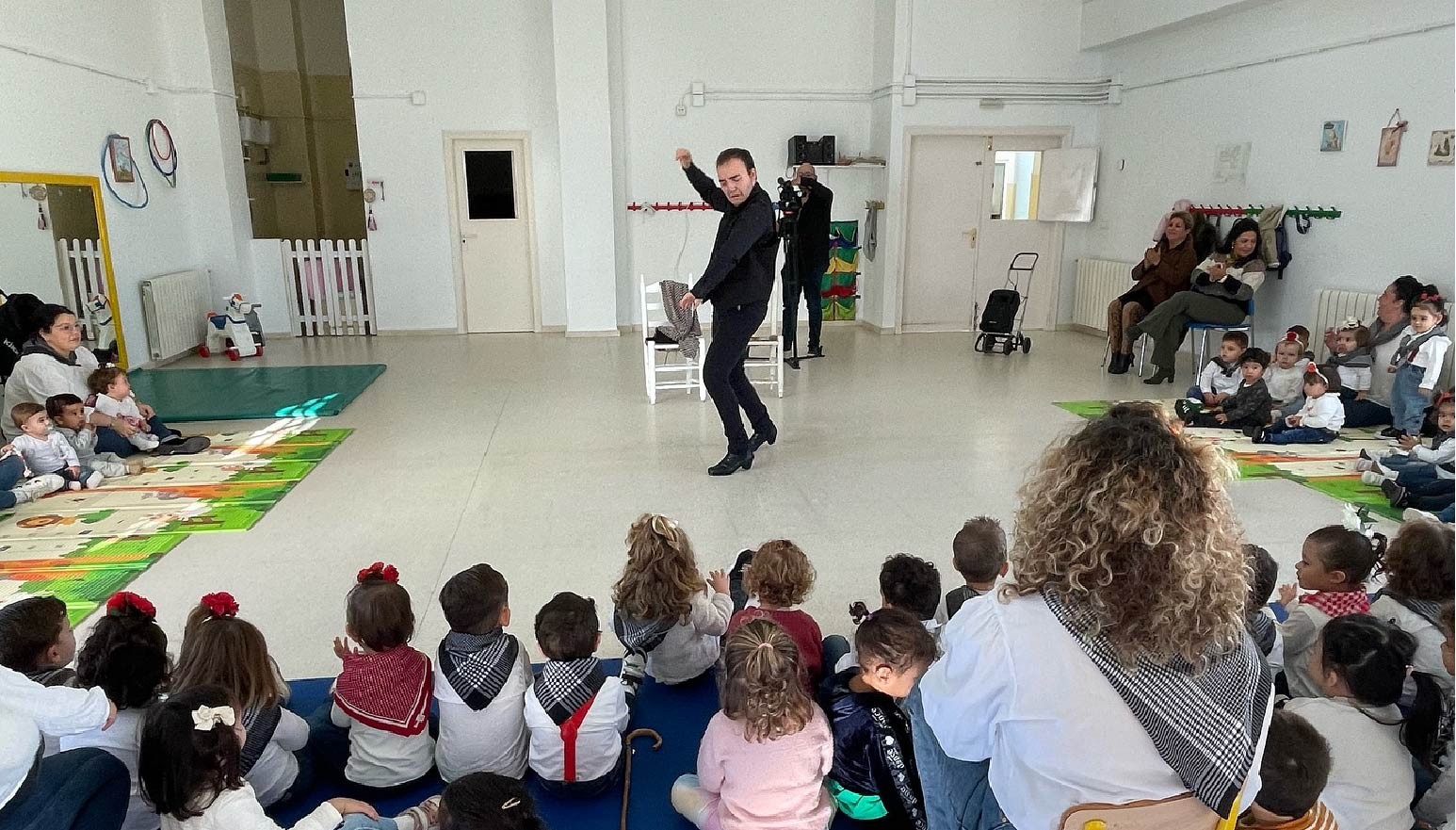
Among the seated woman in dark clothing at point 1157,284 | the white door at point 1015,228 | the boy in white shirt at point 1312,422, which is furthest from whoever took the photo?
the white door at point 1015,228

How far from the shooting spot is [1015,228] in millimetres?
9070

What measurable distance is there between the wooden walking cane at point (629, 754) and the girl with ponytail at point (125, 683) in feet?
3.01

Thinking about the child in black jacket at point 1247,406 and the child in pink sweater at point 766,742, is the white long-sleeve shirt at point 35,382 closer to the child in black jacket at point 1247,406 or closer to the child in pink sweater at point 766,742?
the child in pink sweater at point 766,742

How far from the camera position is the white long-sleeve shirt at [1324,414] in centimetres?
493

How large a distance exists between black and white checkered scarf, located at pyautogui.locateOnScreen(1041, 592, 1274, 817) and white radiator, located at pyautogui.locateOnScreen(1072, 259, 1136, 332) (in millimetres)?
7651

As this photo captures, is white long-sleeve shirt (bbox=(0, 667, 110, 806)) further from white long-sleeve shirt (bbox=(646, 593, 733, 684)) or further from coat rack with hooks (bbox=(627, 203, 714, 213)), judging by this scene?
coat rack with hooks (bbox=(627, 203, 714, 213))

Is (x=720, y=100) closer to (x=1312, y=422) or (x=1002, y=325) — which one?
(x=1002, y=325)

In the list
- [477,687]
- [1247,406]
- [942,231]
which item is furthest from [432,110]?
[477,687]

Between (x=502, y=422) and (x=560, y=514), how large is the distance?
177 centimetres

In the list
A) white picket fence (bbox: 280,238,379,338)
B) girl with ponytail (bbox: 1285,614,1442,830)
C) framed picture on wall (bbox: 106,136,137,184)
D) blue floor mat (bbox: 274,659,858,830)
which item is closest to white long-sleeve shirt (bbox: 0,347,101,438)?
framed picture on wall (bbox: 106,136,137,184)

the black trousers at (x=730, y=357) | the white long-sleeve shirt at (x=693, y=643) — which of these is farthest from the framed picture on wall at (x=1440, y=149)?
the white long-sleeve shirt at (x=693, y=643)

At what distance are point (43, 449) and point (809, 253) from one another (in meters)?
5.38

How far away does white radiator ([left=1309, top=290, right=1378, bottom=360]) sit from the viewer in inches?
231

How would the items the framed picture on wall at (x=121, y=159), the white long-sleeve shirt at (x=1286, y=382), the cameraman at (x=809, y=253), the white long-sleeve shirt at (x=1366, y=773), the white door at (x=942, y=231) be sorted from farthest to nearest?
the white door at (x=942, y=231), the cameraman at (x=809, y=253), the framed picture on wall at (x=121, y=159), the white long-sleeve shirt at (x=1286, y=382), the white long-sleeve shirt at (x=1366, y=773)
